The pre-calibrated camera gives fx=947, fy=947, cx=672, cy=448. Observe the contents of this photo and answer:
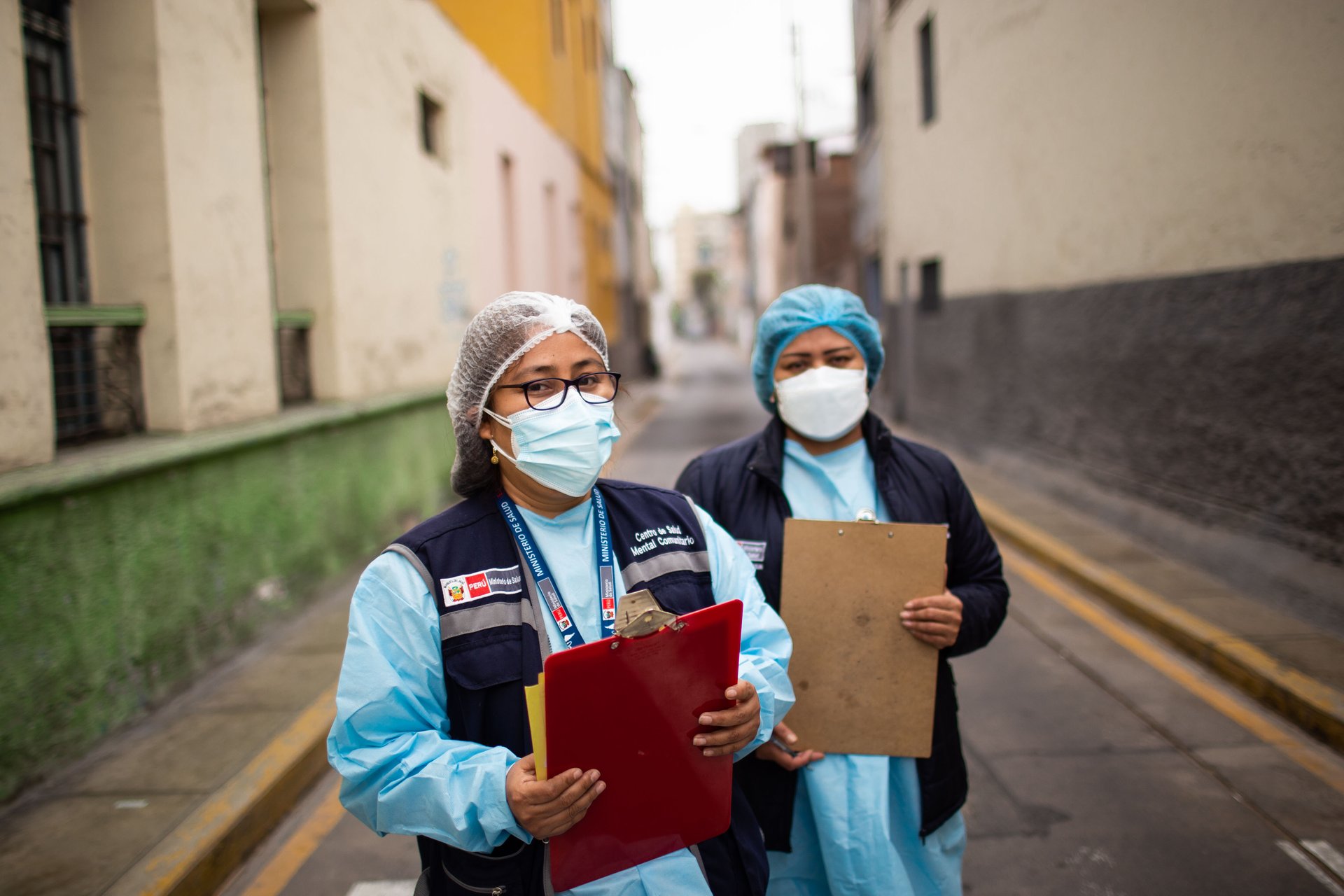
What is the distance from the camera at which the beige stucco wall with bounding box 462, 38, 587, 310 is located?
11234mm

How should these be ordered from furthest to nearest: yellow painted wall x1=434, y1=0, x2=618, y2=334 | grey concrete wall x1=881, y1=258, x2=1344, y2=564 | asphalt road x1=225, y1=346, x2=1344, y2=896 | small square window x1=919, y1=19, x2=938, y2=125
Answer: yellow painted wall x1=434, y1=0, x2=618, y2=334
small square window x1=919, y1=19, x2=938, y2=125
grey concrete wall x1=881, y1=258, x2=1344, y2=564
asphalt road x1=225, y1=346, x2=1344, y2=896

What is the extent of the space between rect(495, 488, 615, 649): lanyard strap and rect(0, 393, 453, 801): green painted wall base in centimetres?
294

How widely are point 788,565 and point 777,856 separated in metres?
0.72

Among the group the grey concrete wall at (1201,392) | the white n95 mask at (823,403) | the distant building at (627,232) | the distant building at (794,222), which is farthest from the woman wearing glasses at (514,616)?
the distant building at (627,232)

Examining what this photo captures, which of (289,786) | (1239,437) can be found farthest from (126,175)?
(1239,437)

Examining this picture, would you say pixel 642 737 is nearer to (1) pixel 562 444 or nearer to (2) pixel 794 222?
(1) pixel 562 444

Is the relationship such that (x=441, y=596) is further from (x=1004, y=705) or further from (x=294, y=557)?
(x=294, y=557)

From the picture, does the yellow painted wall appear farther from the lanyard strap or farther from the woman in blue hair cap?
the lanyard strap

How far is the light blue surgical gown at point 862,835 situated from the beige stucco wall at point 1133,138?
4.60 m

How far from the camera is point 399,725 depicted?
1610 mm

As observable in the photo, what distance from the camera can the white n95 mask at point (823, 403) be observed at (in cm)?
250

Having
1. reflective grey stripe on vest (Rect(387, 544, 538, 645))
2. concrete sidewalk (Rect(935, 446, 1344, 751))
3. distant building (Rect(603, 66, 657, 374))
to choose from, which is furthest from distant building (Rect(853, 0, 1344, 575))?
distant building (Rect(603, 66, 657, 374))

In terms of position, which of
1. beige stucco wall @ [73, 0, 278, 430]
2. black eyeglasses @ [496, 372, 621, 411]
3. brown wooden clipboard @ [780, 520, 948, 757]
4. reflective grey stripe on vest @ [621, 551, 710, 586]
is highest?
beige stucco wall @ [73, 0, 278, 430]

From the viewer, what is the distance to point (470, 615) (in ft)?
5.44
